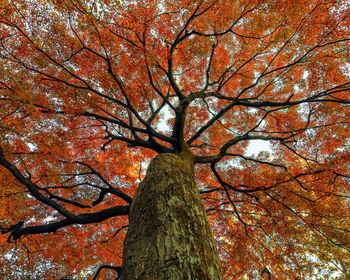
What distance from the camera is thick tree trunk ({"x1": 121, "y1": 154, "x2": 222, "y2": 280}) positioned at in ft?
3.97

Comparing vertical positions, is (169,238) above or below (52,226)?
below

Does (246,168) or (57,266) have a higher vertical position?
(246,168)

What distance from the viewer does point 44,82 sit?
18.4ft

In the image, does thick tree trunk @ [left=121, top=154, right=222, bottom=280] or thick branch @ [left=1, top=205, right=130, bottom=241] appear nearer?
thick tree trunk @ [left=121, top=154, right=222, bottom=280]

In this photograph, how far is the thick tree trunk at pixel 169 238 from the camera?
3.97 ft

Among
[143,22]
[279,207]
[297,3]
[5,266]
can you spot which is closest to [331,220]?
[279,207]

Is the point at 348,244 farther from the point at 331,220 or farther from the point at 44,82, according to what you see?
the point at 44,82

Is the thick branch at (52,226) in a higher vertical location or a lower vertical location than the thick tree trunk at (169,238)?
higher

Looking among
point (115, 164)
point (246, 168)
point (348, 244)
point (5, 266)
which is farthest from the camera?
point (115, 164)

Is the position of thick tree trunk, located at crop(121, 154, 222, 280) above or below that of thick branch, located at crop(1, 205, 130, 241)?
below

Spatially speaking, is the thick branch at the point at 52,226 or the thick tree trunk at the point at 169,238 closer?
the thick tree trunk at the point at 169,238

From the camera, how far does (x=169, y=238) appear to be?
4.77 ft

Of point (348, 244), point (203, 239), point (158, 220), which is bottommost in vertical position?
point (348, 244)

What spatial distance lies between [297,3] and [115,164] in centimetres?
1102
